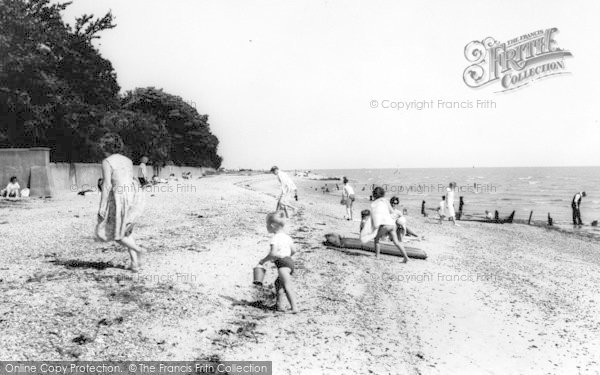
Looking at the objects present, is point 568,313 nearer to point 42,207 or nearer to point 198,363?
point 198,363

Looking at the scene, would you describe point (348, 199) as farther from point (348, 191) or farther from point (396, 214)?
point (396, 214)

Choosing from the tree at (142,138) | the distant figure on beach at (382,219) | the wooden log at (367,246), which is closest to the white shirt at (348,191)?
the wooden log at (367,246)

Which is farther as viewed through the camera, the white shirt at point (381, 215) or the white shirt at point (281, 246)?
the white shirt at point (381, 215)

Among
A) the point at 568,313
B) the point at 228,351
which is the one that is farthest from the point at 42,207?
the point at 568,313

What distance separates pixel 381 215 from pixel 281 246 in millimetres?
4219

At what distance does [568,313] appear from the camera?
25.9ft

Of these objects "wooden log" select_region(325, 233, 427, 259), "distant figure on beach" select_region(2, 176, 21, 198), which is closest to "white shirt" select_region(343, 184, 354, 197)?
"wooden log" select_region(325, 233, 427, 259)

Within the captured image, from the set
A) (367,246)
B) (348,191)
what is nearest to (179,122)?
(348,191)

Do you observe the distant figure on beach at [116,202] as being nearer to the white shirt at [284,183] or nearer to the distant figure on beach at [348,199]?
the white shirt at [284,183]

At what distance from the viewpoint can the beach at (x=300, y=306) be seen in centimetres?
536

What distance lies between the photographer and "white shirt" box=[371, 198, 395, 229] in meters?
9.99

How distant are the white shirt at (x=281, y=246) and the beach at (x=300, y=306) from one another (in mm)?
920

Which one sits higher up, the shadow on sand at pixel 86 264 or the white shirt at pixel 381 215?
the white shirt at pixel 381 215

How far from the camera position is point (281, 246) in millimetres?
6301
